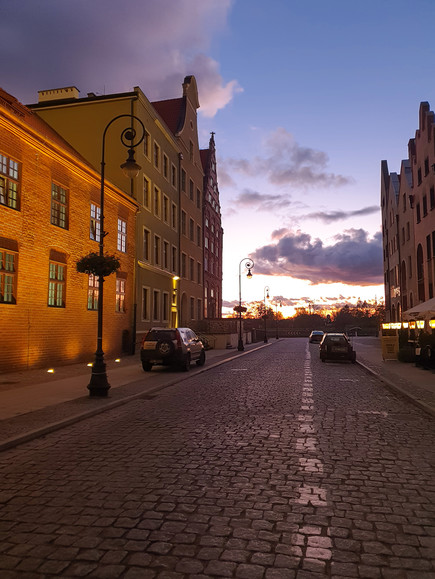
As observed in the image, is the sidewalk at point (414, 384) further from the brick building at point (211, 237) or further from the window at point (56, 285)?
the brick building at point (211, 237)

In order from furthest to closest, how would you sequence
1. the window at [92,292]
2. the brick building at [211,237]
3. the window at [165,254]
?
1. the brick building at [211,237]
2. the window at [165,254]
3. the window at [92,292]

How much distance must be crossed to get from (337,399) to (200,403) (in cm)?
327

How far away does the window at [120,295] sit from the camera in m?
25.5

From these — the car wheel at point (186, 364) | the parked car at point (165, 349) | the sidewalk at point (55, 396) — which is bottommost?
the sidewalk at point (55, 396)

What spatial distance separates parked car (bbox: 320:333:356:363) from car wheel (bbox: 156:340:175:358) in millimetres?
9763

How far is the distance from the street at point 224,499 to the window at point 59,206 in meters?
12.8

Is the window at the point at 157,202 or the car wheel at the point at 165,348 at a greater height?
the window at the point at 157,202

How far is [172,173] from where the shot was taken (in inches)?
1441

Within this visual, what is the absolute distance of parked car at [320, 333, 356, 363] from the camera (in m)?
24.0

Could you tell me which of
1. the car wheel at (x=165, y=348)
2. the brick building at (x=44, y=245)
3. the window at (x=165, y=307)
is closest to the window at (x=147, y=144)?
the brick building at (x=44, y=245)

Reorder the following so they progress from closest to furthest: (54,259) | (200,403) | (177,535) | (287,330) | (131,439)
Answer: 1. (177,535)
2. (131,439)
3. (200,403)
4. (54,259)
5. (287,330)

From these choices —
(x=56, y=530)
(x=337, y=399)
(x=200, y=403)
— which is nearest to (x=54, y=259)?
(x=200, y=403)

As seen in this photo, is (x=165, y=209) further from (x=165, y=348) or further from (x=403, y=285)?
(x=403, y=285)

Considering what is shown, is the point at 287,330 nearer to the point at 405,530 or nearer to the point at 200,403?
the point at 200,403
